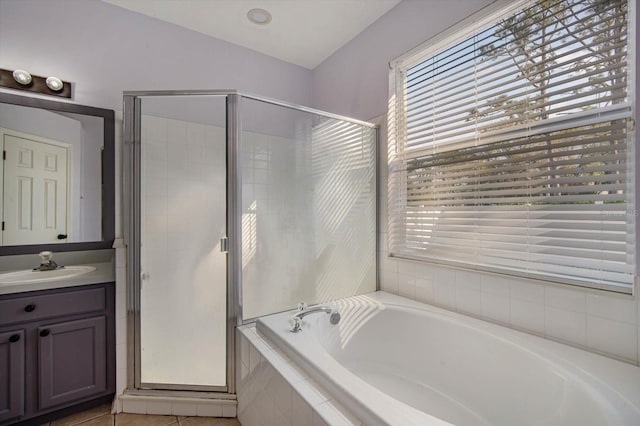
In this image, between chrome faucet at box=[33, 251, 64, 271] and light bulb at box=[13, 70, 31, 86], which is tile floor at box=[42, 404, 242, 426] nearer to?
chrome faucet at box=[33, 251, 64, 271]

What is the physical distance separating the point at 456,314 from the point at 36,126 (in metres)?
2.70

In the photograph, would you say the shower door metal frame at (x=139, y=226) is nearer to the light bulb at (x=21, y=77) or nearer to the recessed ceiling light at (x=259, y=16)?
the light bulb at (x=21, y=77)

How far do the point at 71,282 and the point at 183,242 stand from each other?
1.99 feet

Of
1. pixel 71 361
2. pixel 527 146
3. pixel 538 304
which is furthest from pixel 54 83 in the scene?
pixel 538 304

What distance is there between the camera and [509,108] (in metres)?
1.52

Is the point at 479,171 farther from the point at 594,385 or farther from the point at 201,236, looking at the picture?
the point at 201,236

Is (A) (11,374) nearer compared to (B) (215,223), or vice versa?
(A) (11,374)

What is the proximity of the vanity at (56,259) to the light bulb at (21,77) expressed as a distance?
0.33 feet

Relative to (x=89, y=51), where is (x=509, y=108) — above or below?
below

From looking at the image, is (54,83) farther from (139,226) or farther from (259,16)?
(259,16)

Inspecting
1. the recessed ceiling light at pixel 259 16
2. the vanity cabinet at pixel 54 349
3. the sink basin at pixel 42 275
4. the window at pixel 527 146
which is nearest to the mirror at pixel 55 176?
the sink basin at pixel 42 275

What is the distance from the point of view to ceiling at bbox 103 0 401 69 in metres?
2.04

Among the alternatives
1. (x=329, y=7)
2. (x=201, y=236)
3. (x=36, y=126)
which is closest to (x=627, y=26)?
(x=329, y=7)

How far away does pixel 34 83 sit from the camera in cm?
180
